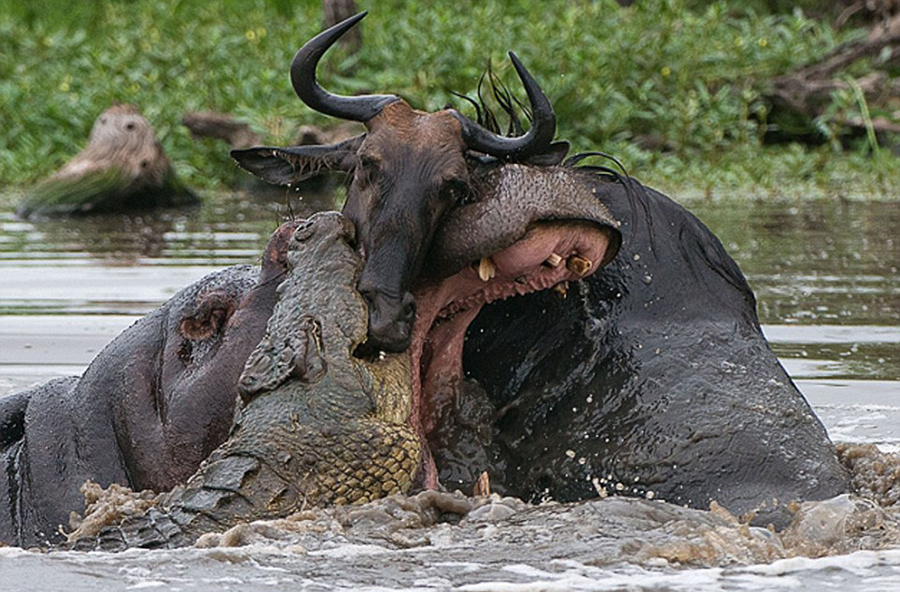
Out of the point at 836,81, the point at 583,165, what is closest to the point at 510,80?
the point at 836,81

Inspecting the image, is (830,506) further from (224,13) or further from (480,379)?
(224,13)

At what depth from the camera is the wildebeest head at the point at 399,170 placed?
3.35 metres

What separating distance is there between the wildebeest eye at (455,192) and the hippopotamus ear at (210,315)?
554 mm

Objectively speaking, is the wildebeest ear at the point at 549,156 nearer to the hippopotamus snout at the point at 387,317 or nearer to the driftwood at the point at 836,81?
the hippopotamus snout at the point at 387,317

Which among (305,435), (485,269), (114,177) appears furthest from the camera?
(114,177)

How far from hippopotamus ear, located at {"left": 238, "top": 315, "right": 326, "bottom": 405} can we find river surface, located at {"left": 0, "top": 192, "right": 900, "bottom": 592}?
0.26 metres

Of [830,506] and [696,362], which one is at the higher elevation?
[696,362]

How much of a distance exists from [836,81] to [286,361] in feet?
39.6

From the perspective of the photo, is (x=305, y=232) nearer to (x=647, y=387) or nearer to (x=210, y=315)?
(x=210, y=315)

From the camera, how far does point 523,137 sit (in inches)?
138

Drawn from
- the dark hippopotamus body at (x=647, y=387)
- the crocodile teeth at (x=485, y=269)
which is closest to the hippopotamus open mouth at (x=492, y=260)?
the crocodile teeth at (x=485, y=269)

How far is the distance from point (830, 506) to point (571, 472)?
0.52m

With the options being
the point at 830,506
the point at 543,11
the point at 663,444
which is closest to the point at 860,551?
the point at 830,506

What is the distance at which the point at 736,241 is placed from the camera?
9648 millimetres
